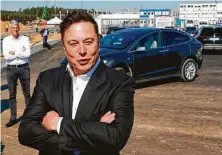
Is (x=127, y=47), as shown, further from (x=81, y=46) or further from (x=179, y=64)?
(x=81, y=46)

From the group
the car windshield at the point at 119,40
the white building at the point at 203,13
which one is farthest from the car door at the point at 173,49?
the white building at the point at 203,13

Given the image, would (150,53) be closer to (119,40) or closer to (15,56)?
(119,40)

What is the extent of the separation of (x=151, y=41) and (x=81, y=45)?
8688 mm

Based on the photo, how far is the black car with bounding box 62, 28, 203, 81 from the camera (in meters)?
10.2

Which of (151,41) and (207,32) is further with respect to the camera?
(207,32)

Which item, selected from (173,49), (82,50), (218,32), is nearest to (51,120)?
(82,50)

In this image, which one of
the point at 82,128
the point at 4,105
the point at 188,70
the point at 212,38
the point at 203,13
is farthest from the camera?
the point at 203,13

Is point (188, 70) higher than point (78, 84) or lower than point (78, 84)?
lower

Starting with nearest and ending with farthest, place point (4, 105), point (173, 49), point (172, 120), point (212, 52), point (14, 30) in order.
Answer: point (14, 30)
point (172, 120)
point (4, 105)
point (173, 49)
point (212, 52)

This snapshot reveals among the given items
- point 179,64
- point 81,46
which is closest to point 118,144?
point 81,46

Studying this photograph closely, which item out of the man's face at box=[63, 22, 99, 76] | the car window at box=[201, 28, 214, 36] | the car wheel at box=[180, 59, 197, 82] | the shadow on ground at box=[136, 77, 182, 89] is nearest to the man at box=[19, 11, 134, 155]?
the man's face at box=[63, 22, 99, 76]

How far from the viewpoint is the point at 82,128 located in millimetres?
2217

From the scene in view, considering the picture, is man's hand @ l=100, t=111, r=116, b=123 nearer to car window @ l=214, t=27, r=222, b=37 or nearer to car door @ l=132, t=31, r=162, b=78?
car door @ l=132, t=31, r=162, b=78

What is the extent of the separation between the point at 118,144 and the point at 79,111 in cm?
31
